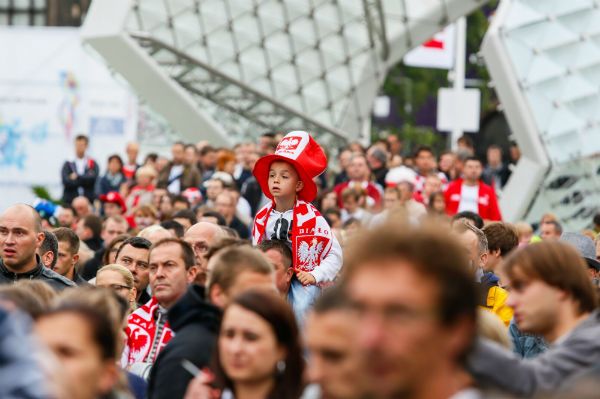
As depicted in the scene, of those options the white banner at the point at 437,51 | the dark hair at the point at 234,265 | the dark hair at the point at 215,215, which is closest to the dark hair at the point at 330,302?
the dark hair at the point at 234,265

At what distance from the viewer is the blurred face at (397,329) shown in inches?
142

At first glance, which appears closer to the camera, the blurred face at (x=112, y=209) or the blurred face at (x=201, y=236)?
the blurred face at (x=201, y=236)

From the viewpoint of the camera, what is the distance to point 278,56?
101 feet

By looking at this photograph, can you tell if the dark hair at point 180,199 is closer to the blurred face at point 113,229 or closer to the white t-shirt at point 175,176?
the blurred face at point 113,229

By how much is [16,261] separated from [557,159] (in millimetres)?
13621

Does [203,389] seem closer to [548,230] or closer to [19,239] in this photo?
[19,239]

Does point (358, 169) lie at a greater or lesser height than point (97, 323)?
lesser

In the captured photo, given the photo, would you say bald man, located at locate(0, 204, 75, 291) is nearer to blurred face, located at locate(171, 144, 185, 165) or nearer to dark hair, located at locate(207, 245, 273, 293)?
dark hair, located at locate(207, 245, 273, 293)

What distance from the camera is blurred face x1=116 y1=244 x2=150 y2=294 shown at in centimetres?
1166

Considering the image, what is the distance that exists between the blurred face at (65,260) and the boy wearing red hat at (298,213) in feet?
7.51

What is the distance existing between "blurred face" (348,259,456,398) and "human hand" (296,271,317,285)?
642 cm

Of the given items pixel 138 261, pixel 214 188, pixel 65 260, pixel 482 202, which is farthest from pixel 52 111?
pixel 138 261

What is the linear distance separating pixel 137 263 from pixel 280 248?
6.96 ft

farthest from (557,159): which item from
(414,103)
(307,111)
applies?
(414,103)
